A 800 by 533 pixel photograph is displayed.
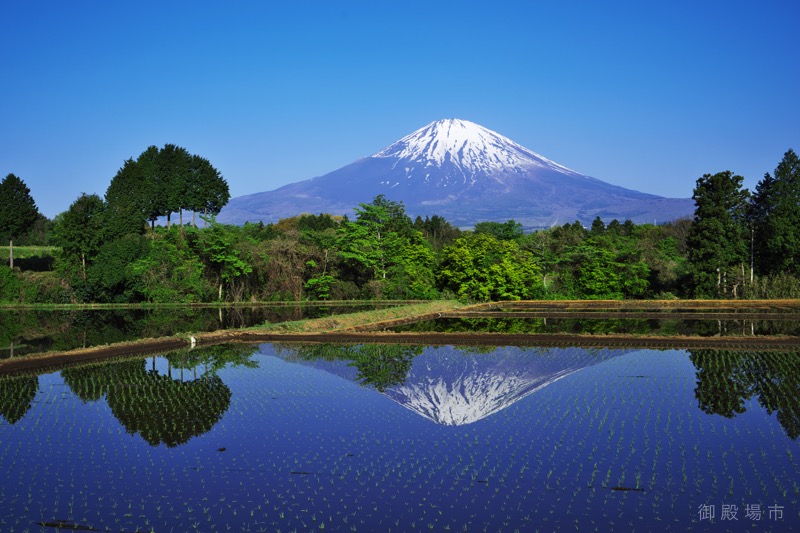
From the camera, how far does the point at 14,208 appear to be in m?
42.6

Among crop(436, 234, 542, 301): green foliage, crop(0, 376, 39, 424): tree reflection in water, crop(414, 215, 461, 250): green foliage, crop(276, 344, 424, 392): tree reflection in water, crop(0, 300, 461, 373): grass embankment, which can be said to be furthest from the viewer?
crop(414, 215, 461, 250): green foliage

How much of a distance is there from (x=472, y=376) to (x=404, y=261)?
22480mm

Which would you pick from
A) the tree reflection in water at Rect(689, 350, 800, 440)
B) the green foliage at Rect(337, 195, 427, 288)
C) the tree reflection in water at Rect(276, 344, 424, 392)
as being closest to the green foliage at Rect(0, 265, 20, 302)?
the green foliage at Rect(337, 195, 427, 288)

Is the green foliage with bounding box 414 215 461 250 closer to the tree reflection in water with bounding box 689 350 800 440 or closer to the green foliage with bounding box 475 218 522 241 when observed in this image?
the green foliage with bounding box 475 218 522 241

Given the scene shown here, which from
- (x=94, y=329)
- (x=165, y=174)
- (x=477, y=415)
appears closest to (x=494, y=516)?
(x=477, y=415)

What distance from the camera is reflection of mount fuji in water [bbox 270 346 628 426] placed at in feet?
39.4

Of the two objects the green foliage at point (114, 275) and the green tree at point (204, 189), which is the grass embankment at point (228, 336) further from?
the green tree at point (204, 189)

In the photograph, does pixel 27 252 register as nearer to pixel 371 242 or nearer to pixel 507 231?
pixel 371 242

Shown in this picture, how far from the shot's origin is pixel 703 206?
3238cm

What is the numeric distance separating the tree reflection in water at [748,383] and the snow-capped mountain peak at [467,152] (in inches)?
6296

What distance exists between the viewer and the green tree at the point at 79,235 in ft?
122

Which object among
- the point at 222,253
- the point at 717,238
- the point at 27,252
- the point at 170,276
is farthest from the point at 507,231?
the point at 27,252

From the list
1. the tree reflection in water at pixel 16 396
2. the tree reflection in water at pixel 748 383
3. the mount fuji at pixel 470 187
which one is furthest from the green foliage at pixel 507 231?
the mount fuji at pixel 470 187

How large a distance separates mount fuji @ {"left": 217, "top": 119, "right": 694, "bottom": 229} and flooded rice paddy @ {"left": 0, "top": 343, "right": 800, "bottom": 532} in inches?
5662
